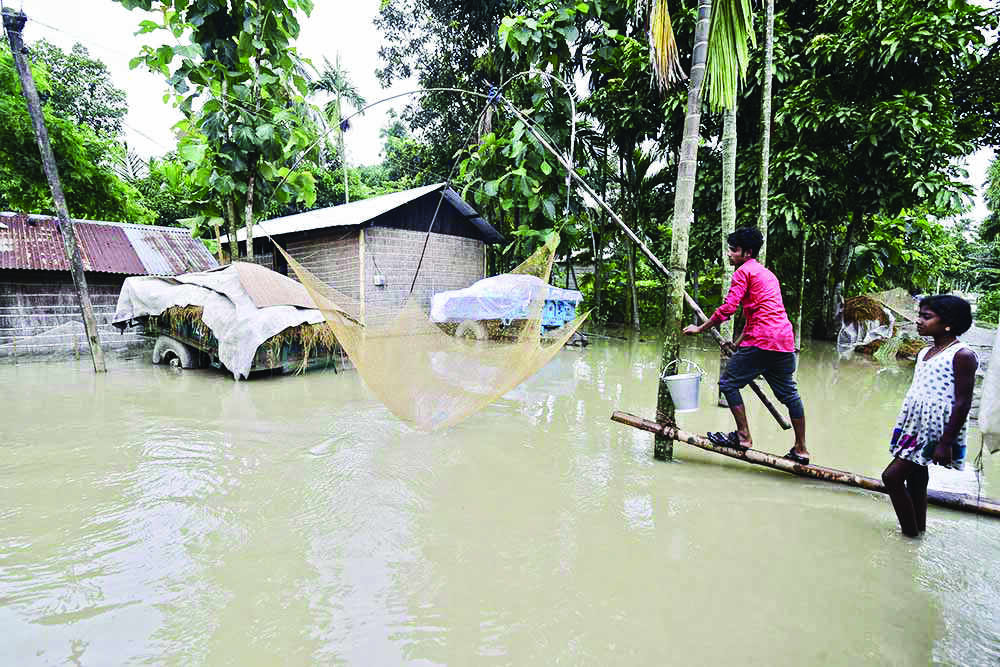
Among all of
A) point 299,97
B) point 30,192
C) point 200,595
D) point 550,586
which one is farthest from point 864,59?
point 30,192

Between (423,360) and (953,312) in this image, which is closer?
(953,312)

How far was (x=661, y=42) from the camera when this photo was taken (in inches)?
126

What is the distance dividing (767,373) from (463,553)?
74.1 inches

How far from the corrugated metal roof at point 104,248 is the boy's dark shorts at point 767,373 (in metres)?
9.25

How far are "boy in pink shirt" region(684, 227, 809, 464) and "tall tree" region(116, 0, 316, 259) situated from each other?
4855 mm

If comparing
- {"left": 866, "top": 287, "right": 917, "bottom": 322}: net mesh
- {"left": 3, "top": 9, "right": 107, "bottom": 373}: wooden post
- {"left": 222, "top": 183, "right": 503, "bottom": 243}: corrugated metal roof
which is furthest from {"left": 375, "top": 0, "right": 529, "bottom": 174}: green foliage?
{"left": 866, "top": 287, "right": 917, "bottom": 322}: net mesh

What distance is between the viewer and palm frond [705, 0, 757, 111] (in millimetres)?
3295

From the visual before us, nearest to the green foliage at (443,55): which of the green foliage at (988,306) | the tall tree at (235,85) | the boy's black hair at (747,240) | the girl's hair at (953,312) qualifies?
the tall tree at (235,85)

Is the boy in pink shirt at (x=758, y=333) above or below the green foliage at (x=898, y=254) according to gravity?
below

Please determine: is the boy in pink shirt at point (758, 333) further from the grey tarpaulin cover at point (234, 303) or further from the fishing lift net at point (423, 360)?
the grey tarpaulin cover at point (234, 303)

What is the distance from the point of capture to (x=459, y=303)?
297 inches

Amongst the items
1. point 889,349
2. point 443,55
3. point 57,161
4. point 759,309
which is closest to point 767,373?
point 759,309

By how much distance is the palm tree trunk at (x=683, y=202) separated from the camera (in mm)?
3016

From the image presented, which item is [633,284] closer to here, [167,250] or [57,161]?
[167,250]
